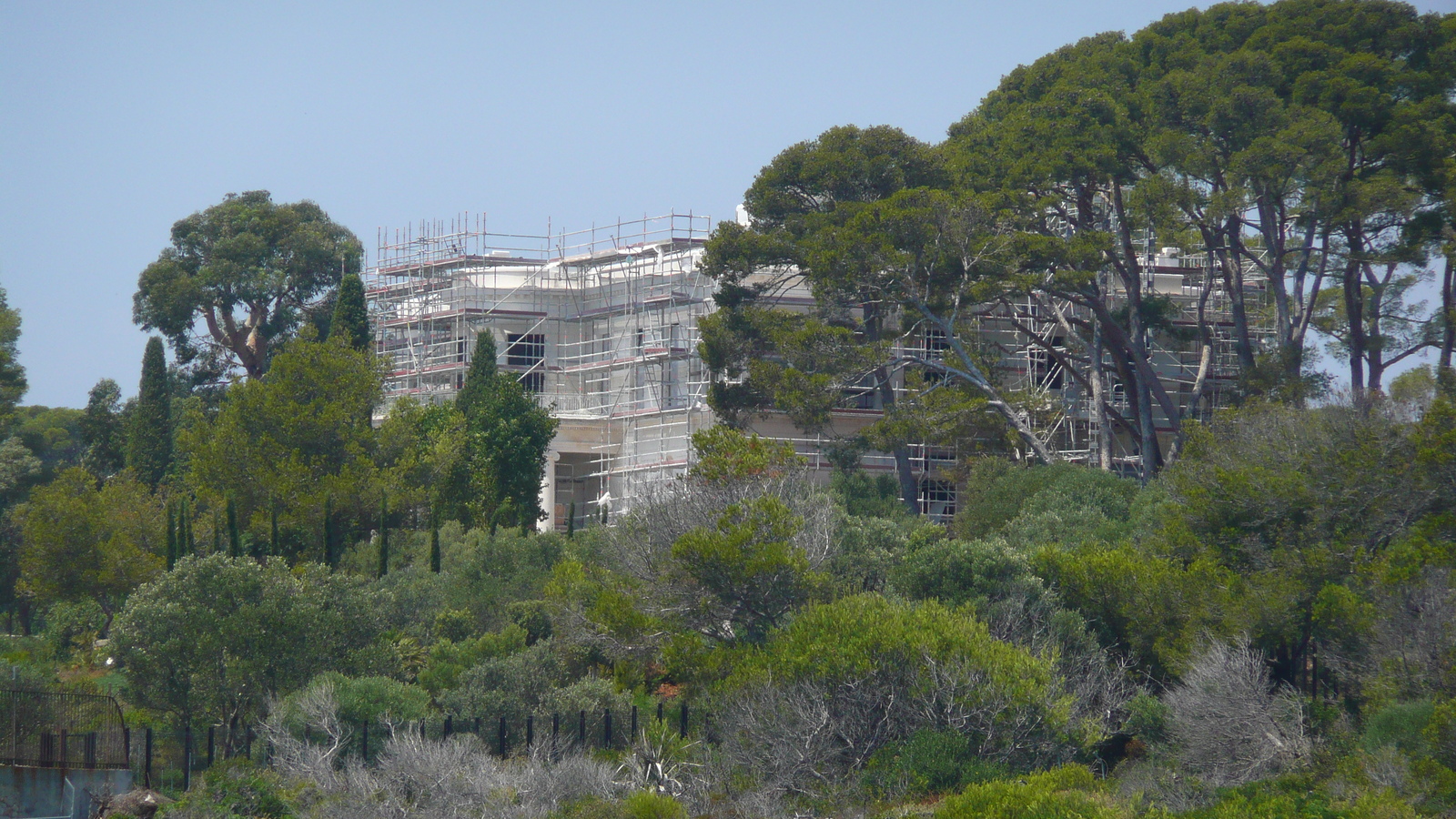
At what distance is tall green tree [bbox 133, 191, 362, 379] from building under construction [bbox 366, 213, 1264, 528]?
7703mm

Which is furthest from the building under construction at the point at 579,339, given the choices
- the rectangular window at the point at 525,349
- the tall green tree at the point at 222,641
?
the tall green tree at the point at 222,641

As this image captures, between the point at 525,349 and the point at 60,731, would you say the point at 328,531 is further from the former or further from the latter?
the point at 525,349

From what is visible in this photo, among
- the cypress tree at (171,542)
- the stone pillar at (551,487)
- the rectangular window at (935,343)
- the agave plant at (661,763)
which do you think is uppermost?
the rectangular window at (935,343)

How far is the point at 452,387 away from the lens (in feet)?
168

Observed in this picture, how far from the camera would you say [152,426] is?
5156cm

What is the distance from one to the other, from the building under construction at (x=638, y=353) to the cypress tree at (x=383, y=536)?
6.57m

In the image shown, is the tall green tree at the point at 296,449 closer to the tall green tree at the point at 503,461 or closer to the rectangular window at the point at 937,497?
the tall green tree at the point at 503,461

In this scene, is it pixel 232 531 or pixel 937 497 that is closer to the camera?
pixel 232 531

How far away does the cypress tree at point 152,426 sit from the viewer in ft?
167

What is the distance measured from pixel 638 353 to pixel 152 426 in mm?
17355

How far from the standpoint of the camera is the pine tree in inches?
1801

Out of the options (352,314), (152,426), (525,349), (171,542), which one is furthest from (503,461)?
(152,426)

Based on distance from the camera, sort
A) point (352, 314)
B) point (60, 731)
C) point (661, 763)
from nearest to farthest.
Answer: point (60, 731)
point (661, 763)
point (352, 314)

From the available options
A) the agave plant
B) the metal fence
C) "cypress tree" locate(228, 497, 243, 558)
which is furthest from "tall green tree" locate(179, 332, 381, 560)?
the agave plant
